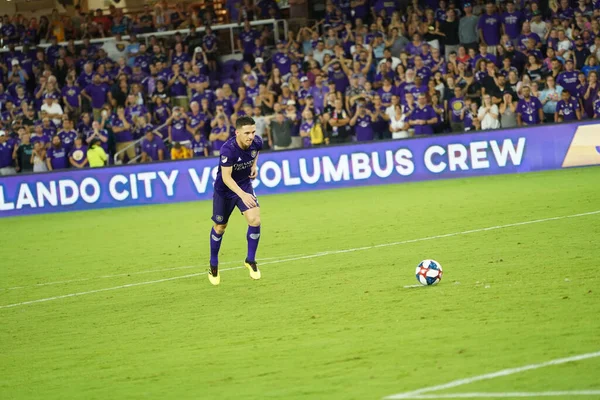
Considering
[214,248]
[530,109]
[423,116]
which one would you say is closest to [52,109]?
[423,116]

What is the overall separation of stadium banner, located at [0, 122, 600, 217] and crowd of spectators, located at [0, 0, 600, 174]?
2.68 ft

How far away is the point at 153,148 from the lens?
87.5 ft

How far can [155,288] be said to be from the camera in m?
12.7

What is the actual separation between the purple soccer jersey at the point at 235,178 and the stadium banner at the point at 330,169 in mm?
11302

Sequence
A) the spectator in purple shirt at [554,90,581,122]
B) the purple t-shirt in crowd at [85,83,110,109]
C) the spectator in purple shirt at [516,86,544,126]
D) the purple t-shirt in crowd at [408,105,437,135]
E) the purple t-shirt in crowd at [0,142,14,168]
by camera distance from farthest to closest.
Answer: the purple t-shirt in crowd at [85,83,110,109]
the purple t-shirt in crowd at [0,142,14,168]
the purple t-shirt in crowd at [408,105,437,135]
the spectator in purple shirt at [516,86,544,126]
the spectator in purple shirt at [554,90,581,122]

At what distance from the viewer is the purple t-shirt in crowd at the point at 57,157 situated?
26531mm

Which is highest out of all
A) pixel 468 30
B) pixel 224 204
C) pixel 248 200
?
pixel 468 30

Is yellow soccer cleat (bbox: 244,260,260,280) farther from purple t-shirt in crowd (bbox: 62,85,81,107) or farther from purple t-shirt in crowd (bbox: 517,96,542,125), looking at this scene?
purple t-shirt in crowd (bbox: 62,85,81,107)

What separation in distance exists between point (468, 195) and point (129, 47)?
15.3 metres

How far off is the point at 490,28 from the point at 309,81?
5.04m

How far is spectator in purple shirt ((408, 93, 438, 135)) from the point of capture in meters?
24.3

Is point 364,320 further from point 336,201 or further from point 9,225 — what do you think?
point 9,225

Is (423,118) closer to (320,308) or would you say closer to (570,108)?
(570,108)

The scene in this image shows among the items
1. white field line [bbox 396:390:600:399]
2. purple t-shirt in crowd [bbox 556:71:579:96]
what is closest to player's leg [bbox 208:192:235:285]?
white field line [bbox 396:390:600:399]
